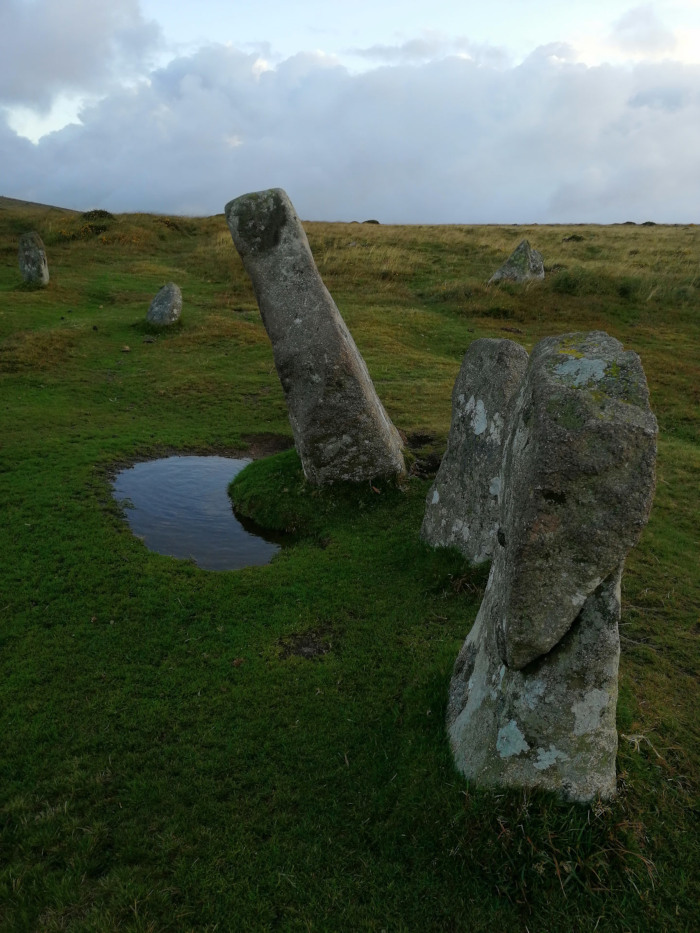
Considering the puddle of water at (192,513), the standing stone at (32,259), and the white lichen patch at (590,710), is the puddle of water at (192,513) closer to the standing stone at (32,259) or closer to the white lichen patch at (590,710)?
the white lichen patch at (590,710)

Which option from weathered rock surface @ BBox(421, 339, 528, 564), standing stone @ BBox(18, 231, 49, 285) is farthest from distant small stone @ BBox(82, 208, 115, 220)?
weathered rock surface @ BBox(421, 339, 528, 564)

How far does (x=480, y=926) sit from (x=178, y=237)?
1826 inches

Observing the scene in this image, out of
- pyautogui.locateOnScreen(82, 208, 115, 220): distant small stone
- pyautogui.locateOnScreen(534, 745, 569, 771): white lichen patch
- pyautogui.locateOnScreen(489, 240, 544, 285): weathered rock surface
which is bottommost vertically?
pyautogui.locateOnScreen(534, 745, 569, 771): white lichen patch

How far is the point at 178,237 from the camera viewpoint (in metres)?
44.5

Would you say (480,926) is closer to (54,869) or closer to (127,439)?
(54,869)

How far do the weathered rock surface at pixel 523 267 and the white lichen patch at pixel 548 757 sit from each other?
27449mm

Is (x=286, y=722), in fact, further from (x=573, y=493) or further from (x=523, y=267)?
(x=523, y=267)

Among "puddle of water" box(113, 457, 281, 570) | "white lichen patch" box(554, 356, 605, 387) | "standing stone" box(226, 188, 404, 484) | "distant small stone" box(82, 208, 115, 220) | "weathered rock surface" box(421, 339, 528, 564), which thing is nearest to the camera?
"white lichen patch" box(554, 356, 605, 387)

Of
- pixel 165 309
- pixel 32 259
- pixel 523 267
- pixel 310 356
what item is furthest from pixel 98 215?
pixel 310 356

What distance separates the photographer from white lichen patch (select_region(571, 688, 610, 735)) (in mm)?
4719

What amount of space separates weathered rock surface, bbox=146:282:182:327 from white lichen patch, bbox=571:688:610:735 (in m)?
22.9

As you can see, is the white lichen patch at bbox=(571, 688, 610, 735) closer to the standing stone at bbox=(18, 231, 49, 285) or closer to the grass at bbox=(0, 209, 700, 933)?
the grass at bbox=(0, 209, 700, 933)

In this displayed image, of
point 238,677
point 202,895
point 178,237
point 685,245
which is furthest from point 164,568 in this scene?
point 685,245

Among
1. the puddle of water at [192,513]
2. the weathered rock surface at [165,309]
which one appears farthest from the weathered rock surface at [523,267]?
the puddle of water at [192,513]
